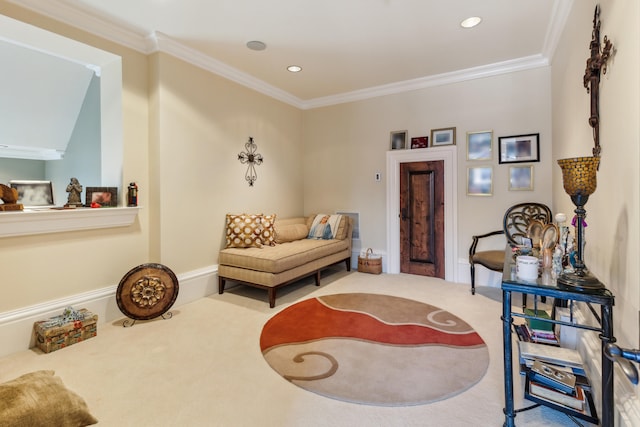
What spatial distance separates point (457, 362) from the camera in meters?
2.23

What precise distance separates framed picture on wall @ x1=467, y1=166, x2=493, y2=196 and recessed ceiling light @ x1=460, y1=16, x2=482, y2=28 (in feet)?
5.67

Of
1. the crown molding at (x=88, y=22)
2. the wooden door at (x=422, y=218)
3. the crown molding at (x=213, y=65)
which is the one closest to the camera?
the crown molding at (x=88, y=22)

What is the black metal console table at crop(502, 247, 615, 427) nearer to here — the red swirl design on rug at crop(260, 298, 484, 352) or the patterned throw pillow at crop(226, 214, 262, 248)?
the red swirl design on rug at crop(260, 298, 484, 352)

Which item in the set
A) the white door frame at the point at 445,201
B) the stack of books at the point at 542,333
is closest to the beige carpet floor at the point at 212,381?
the stack of books at the point at 542,333

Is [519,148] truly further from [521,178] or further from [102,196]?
[102,196]

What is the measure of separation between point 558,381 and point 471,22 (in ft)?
9.65

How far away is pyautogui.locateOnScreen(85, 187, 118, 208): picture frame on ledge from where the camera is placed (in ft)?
9.83

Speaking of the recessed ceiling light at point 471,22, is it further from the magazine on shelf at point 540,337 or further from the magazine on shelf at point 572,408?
the magazine on shelf at point 572,408

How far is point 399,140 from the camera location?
4.56 meters

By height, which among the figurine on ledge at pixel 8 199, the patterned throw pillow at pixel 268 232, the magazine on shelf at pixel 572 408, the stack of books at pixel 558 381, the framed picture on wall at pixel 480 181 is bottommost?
the magazine on shelf at pixel 572 408

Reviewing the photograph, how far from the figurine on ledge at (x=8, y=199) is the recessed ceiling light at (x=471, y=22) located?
4.10m

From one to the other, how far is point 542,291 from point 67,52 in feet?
13.5

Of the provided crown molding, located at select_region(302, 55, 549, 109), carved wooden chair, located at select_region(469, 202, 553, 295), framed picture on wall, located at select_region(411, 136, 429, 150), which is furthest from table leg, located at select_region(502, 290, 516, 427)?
crown molding, located at select_region(302, 55, 549, 109)

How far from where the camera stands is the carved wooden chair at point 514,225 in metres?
3.56
